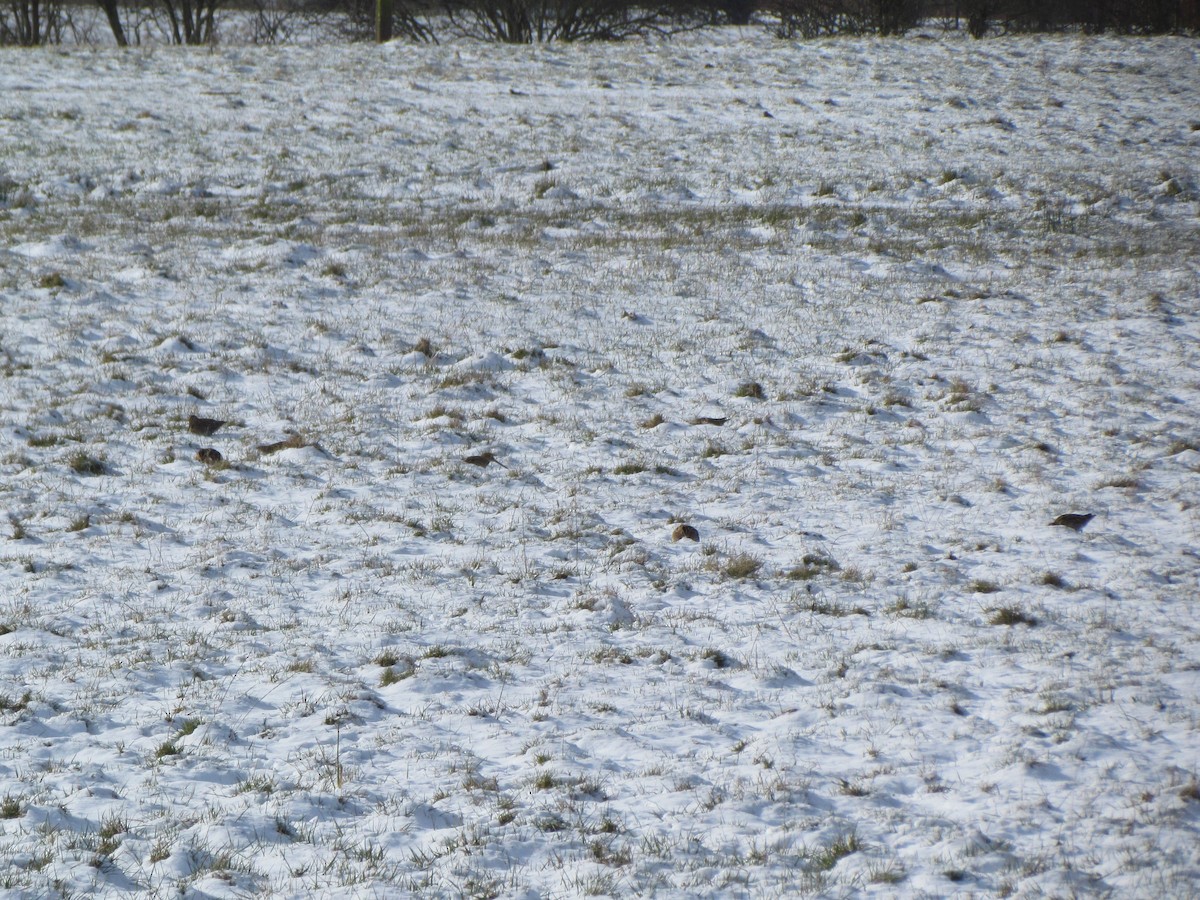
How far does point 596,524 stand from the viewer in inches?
251

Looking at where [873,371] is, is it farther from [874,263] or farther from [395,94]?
[395,94]

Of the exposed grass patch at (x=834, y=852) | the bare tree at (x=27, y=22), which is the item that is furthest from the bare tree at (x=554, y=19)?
the exposed grass patch at (x=834, y=852)

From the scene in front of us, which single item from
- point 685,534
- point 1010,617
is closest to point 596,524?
point 685,534

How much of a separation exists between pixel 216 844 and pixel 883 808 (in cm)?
227

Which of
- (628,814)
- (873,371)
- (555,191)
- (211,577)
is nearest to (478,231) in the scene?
(555,191)

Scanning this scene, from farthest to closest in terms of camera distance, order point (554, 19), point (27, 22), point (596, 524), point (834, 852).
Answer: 1. point (27, 22)
2. point (554, 19)
3. point (596, 524)
4. point (834, 852)

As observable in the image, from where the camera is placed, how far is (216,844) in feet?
12.3

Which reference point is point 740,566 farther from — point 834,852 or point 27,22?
point 27,22

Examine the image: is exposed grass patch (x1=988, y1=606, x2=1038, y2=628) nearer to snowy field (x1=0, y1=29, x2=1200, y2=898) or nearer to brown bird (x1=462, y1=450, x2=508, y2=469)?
snowy field (x1=0, y1=29, x2=1200, y2=898)

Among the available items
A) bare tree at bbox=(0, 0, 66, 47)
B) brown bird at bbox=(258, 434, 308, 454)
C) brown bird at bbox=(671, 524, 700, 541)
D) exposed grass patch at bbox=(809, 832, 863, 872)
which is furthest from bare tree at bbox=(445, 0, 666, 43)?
exposed grass patch at bbox=(809, 832, 863, 872)

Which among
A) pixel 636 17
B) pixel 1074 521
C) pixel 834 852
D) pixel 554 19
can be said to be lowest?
pixel 834 852

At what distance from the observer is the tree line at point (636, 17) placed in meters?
24.7

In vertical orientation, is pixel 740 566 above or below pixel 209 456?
below

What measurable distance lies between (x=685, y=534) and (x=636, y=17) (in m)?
24.1
